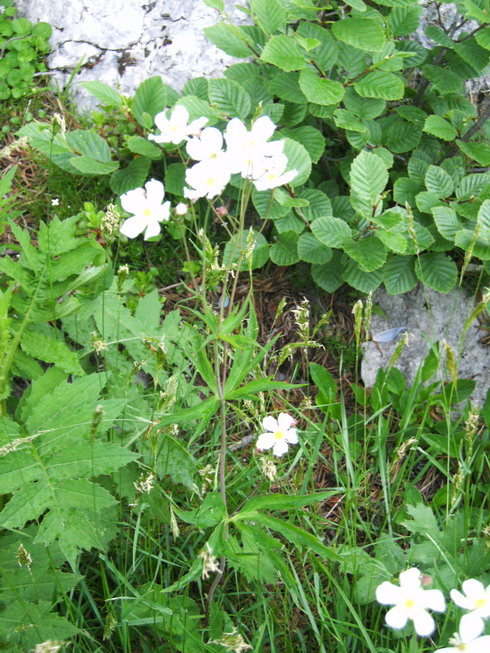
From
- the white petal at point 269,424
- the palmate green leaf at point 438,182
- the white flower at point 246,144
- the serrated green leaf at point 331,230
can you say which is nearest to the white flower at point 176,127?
the white flower at point 246,144

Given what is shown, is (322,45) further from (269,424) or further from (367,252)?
(269,424)

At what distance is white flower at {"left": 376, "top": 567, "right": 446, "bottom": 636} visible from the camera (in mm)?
1107

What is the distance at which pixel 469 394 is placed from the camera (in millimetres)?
2471

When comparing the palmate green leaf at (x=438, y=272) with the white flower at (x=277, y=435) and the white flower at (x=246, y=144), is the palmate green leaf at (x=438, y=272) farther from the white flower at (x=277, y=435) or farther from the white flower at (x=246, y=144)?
the white flower at (x=246, y=144)

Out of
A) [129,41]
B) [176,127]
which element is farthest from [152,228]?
[129,41]

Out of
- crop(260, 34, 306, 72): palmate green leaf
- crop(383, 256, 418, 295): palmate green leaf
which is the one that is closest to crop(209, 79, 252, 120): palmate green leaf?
crop(260, 34, 306, 72): palmate green leaf

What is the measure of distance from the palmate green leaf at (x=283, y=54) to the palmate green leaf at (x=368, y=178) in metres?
0.46

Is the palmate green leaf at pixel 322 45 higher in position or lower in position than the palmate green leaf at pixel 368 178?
higher

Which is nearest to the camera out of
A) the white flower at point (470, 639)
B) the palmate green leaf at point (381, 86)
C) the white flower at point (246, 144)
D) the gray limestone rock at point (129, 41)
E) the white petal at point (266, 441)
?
the white flower at point (470, 639)

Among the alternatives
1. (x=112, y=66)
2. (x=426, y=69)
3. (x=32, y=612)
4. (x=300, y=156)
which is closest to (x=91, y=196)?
(x=112, y=66)

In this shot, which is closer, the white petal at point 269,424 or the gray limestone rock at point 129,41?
the white petal at point 269,424

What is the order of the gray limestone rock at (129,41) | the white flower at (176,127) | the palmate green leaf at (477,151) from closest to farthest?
the white flower at (176,127) → the palmate green leaf at (477,151) → the gray limestone rock at (129,41)

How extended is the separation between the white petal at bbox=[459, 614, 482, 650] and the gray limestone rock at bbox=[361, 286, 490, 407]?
1520 mm

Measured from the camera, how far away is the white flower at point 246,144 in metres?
1.38
